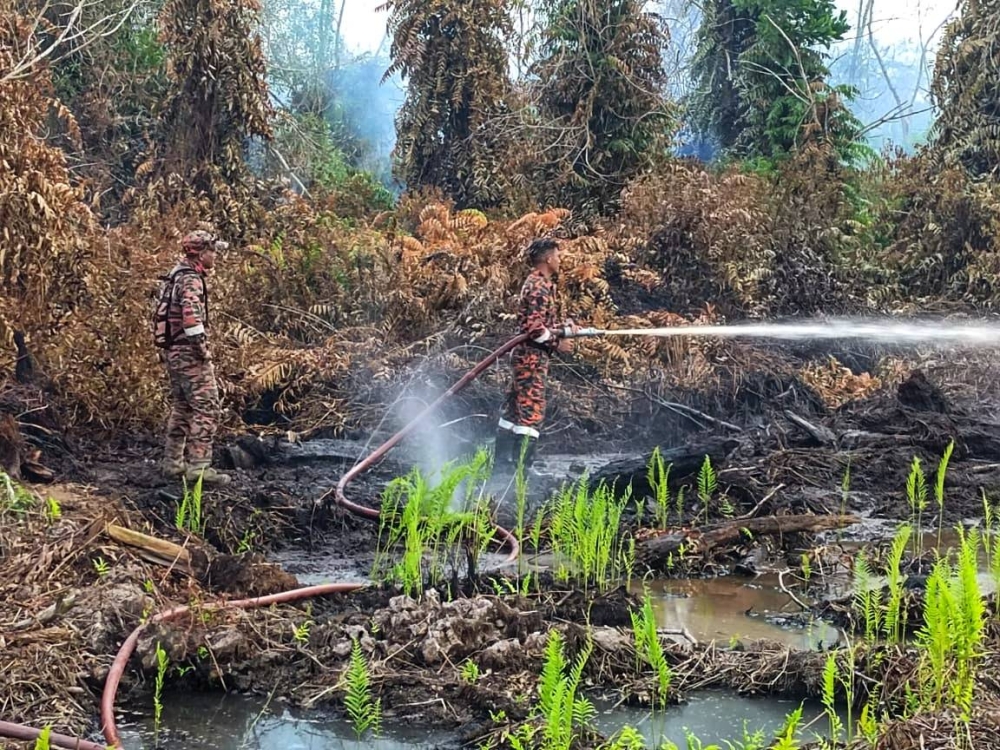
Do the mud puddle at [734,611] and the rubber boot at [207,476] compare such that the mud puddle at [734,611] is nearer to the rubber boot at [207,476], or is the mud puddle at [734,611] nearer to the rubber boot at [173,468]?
the rubber boot at [207,476]

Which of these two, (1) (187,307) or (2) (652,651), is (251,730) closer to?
(2) (652,651)

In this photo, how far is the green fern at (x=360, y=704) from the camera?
4.17 meters

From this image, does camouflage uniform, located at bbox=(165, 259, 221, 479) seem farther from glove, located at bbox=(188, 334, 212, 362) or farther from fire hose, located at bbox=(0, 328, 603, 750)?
fire hose, located at bbox=(0, 328, 603, 750)

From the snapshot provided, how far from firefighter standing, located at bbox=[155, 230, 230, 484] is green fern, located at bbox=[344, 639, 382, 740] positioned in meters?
3.96

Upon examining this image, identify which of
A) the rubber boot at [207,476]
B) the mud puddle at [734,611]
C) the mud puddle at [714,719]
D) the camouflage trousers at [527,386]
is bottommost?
the mud puddle at [714,719]

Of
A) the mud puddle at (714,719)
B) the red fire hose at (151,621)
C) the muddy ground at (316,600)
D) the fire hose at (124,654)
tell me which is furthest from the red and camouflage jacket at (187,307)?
the mud puddle at (714,719)

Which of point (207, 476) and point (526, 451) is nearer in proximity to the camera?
point (207, 476)

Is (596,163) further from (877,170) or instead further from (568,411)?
(568,411)

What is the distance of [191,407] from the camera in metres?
8.23

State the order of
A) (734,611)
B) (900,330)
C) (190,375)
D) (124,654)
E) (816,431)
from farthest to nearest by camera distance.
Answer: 1. (900,330)
2. (816,431)
3. (190,375)
4. (734,611)
5. (124,654)

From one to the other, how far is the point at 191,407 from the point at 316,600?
3.01 m

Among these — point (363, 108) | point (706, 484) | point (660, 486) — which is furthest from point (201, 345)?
point (363, 108)

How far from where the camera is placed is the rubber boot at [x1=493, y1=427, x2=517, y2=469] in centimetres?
896

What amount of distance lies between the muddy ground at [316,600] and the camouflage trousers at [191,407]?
0.32 m
